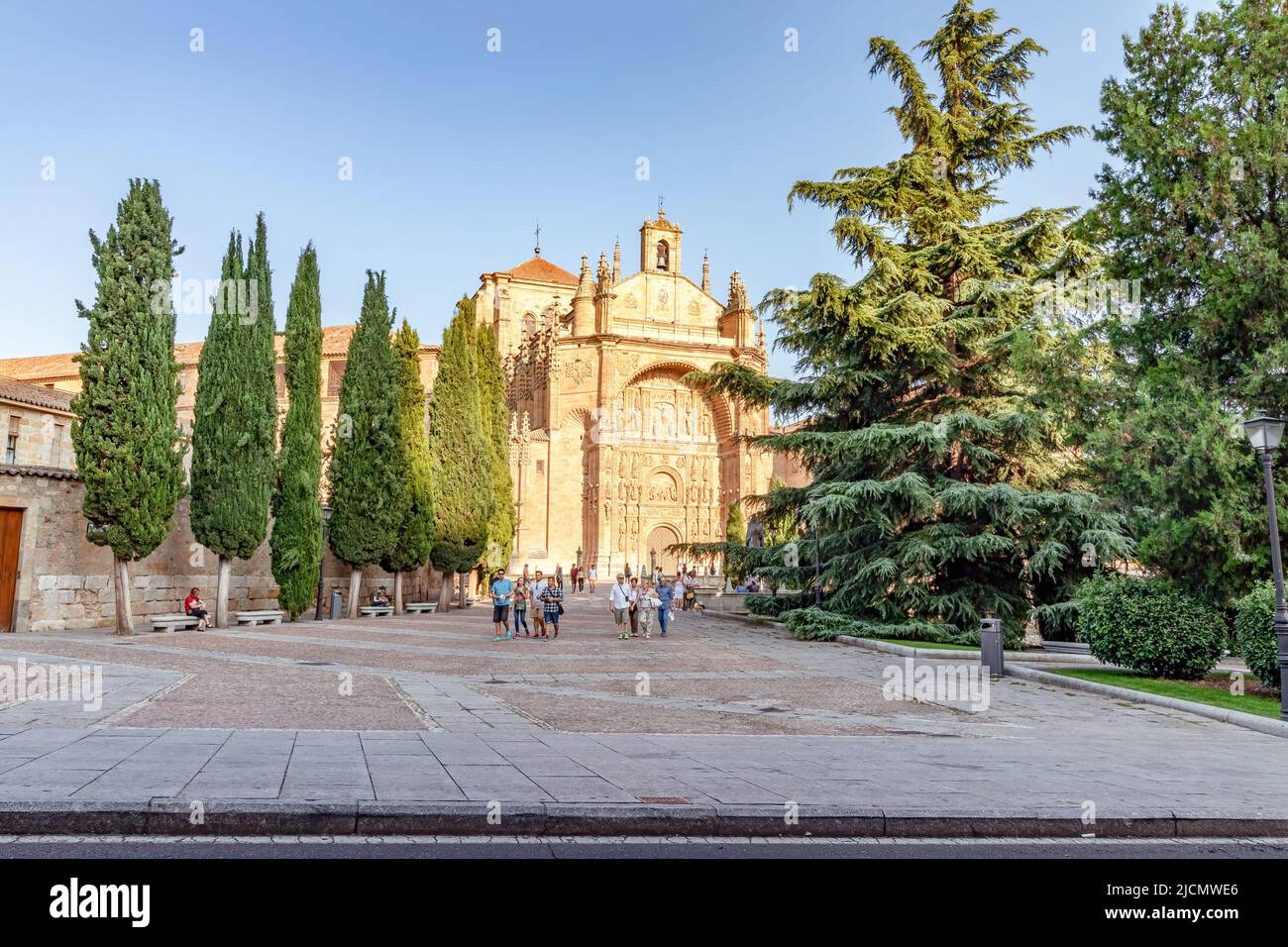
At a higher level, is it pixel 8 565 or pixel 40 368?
pixel 40 368

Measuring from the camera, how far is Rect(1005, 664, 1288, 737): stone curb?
30.4 feet

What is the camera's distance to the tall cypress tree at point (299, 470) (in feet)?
73.8

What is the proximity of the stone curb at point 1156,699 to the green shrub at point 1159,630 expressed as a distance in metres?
0.96

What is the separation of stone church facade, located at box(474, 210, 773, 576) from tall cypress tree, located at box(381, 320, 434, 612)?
27496 mm

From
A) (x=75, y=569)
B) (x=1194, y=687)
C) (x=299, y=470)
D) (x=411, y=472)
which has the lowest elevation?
(x=1194, y=687)

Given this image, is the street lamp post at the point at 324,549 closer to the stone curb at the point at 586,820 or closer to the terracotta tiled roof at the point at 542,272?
the stone curb at the point at 586,820

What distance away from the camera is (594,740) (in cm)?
745

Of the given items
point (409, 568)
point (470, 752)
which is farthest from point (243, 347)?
point (470, 752)

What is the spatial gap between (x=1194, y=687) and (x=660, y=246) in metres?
55.1

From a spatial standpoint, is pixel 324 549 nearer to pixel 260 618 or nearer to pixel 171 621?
pixel 260 618

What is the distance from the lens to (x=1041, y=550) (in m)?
17.0

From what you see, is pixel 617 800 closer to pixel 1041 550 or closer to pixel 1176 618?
pixel 1176 618

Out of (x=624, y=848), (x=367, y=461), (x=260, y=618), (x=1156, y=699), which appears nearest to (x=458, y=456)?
(x=367, y=461)

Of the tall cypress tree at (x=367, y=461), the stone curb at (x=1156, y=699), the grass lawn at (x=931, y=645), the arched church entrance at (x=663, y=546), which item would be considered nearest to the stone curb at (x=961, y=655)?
the grass lawn at (x=931, y=645)
